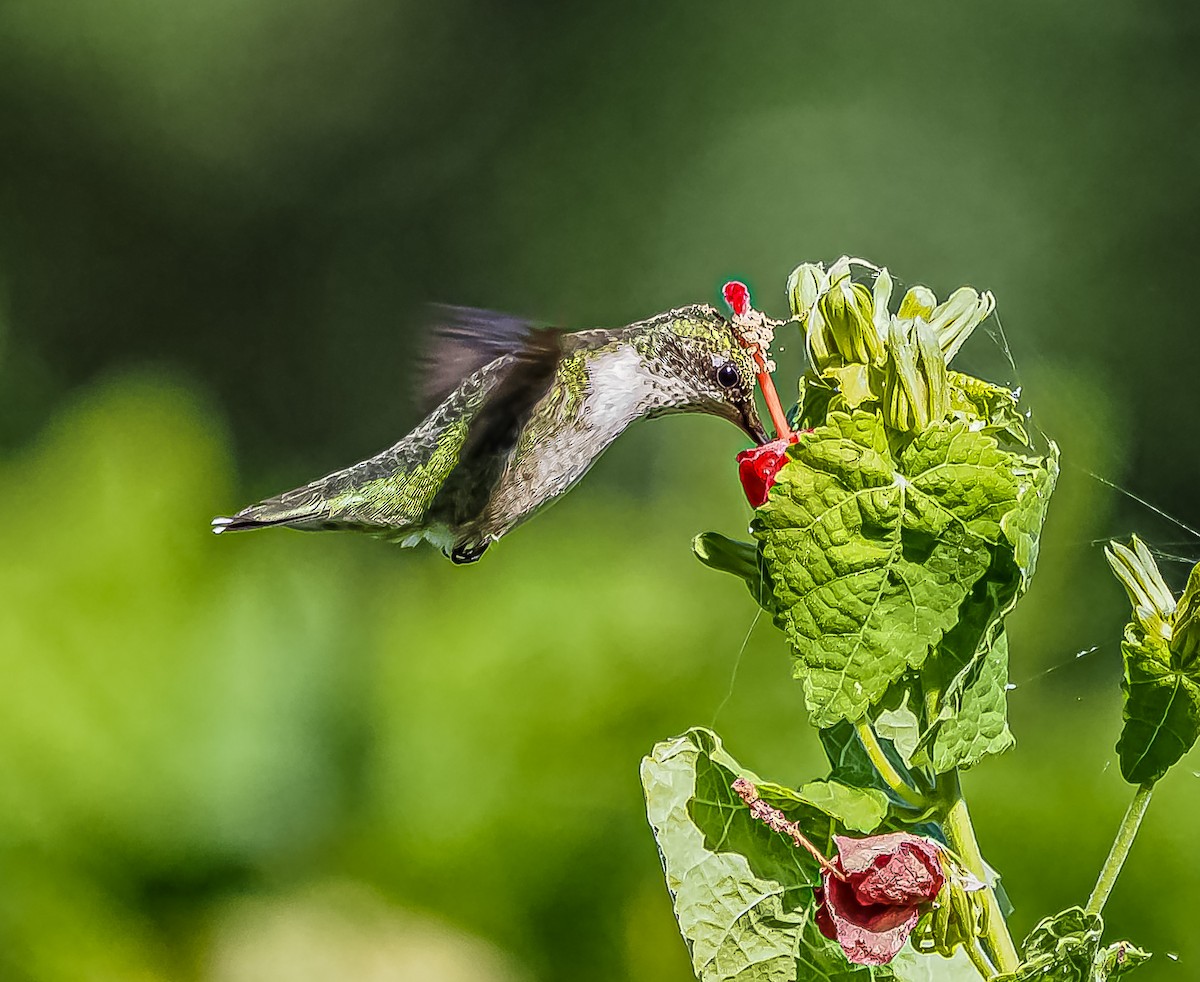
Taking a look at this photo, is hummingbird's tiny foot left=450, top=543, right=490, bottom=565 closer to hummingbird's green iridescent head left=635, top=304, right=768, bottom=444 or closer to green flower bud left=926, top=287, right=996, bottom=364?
hummingbird's green iridescent head left=635, top=304, right=768, bottom=444

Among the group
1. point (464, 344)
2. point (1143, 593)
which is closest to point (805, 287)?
point (1143, 593)

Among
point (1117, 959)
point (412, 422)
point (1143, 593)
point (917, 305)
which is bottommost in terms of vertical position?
point (1117, 959)

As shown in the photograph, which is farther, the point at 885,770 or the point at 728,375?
the point at 728,375

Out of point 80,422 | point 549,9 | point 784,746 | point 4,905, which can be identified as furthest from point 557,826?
point 549,9

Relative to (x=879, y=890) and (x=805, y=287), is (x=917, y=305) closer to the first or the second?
(x=805, y=287)

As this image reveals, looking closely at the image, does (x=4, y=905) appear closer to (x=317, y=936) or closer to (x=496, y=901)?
(x=317, y=936)

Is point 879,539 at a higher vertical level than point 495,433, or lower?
lower

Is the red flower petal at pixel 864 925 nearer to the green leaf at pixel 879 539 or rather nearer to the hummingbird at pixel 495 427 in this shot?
the green leaf at pixel 879 539
